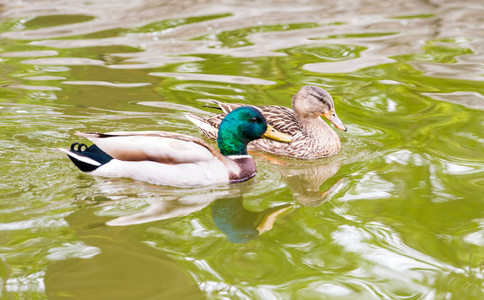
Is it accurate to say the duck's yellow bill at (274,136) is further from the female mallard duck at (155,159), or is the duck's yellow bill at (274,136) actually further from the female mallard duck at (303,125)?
the female mallard duck at (303,125)

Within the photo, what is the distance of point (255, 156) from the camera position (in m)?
8.34

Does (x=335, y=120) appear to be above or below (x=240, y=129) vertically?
below

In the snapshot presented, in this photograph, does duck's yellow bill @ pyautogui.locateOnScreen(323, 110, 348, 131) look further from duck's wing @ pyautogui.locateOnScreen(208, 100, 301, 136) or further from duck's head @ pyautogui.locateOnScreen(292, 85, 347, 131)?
duck's wing @ pyautogui.locateOnScreen(208, 100, 301, 136)

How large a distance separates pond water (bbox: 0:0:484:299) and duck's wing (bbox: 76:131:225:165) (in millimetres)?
287

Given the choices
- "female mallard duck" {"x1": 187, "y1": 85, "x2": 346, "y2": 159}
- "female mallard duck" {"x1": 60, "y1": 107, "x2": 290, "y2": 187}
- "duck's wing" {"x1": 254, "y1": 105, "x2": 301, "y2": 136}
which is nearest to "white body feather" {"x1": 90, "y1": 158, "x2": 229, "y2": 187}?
"female mallard duck" {"x1": 60, "y1": 107, "x2": 290, "y2": 187}

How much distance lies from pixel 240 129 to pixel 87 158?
59.4 inches

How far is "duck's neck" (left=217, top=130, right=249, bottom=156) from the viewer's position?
7391 millimetres

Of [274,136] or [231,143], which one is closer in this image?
[231,143]

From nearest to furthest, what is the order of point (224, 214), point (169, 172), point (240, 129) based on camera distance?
point (224, 214), point (169, 172), point (240, 129)

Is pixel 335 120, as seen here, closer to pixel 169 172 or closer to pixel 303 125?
pixel 303 125

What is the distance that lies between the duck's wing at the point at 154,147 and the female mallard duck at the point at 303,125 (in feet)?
4.33

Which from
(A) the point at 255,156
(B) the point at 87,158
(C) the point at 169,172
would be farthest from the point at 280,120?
(B) the point at 87,158

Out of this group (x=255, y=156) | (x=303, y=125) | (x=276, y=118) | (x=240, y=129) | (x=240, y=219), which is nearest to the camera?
(x=240, y=219)

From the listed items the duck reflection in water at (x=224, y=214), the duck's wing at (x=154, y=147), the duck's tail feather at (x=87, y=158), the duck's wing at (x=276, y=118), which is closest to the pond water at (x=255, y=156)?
the duck reflection in water at (x=224, y=214)
